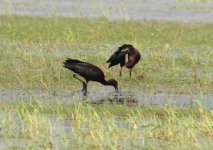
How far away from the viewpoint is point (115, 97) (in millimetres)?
15195

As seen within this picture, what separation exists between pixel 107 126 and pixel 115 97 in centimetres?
320

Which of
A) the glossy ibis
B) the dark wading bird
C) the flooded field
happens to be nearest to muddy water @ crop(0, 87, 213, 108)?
the flooded field

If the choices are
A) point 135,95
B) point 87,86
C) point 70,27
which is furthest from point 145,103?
point 70,27

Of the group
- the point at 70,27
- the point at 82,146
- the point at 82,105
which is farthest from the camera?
the point at 70,27

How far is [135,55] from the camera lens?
16797 millimetres

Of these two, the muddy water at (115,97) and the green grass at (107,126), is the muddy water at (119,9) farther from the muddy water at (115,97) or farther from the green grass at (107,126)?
the green grass at (107,126)

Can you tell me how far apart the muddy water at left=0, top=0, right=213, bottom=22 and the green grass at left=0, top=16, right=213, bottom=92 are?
7.75 feet

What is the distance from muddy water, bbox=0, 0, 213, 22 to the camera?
27.5 m

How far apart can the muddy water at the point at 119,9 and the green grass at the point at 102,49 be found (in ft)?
7.75

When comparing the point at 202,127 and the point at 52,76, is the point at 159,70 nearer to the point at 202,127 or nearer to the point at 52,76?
the point at 52,76

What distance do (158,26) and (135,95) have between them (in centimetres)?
890

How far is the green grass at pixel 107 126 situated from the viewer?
11.1 metres

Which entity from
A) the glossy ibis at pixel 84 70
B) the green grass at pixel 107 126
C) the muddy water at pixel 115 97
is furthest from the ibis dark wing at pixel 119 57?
the green grass at pixel 107 126

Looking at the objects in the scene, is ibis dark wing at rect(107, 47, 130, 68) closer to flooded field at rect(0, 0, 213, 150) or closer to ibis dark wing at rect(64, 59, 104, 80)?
flooded field at rect(0, 0, 213, 150)
